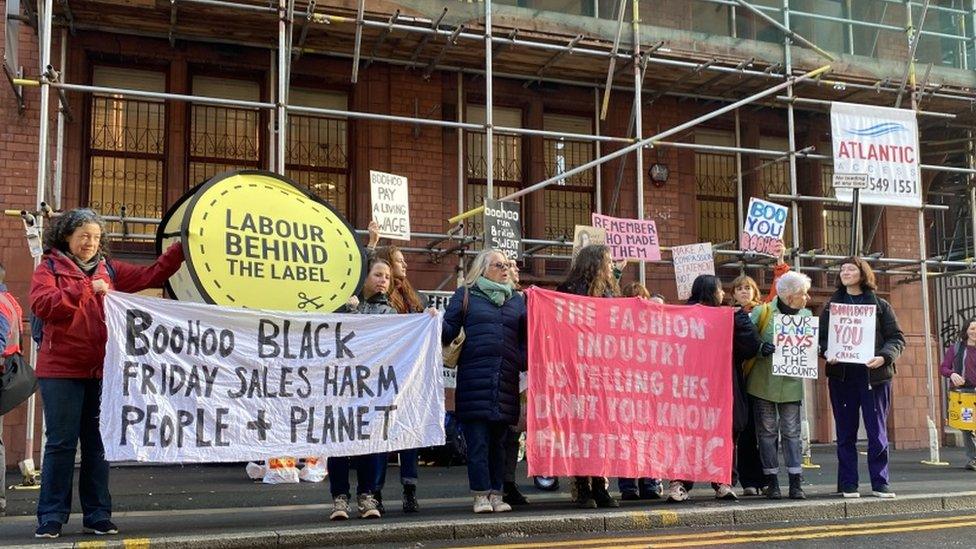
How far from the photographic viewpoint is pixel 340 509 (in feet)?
21.2

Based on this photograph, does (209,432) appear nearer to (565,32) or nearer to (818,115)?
(565,32)

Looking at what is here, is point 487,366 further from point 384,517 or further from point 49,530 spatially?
→ point 49,530

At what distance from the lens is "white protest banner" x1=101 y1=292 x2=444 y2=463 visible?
591 centimetres

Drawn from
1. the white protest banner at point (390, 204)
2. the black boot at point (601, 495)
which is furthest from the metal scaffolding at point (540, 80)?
the black boot at point (601, 495)

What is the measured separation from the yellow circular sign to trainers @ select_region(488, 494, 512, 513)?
1826 mm

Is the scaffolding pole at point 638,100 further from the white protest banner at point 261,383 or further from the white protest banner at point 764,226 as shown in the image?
the white protest banner at point 261,383

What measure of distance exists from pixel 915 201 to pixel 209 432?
10.7 m

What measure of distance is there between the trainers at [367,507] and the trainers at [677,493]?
2.54 metres

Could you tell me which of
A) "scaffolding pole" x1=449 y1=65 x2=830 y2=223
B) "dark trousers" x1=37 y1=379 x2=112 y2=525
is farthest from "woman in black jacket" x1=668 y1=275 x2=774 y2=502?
"dark trousers" x1=37 y1=379 x2=112 y2=525

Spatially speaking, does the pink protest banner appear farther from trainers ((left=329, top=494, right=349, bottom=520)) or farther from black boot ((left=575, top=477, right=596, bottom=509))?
trainers ((left=329, top=494, right=349, bottom=520))

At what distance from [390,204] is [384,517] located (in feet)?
15.6

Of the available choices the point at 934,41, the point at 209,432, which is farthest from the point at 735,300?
the point at 934,41

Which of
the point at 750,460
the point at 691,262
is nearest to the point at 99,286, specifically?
the point at 750,460

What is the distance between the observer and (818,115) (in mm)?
15164
